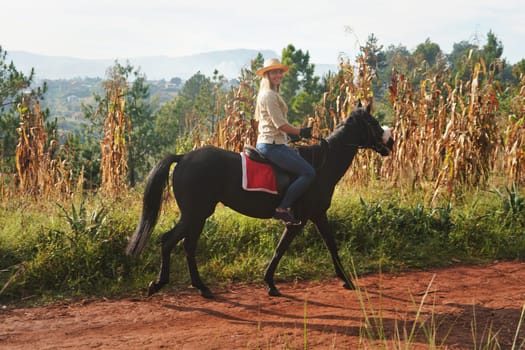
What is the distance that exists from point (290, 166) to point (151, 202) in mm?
1638

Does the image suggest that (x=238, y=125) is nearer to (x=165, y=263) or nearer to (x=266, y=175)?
(x=266, y=175)

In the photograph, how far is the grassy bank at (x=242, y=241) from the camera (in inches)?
231

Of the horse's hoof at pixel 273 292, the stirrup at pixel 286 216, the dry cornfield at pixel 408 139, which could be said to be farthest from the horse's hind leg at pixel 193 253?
the dry cornfield at pixel 408 139

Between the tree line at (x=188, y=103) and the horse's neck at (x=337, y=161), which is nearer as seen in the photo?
the horse's neck at (x=337, y=161)

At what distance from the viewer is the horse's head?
6.07 meters

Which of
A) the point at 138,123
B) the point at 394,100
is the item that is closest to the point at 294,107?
the point at 138,123

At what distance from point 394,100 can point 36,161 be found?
649 cm

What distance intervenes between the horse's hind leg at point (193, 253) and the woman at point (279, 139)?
0.93 metres

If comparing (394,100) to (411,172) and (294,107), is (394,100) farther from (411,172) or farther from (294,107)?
(294,107)

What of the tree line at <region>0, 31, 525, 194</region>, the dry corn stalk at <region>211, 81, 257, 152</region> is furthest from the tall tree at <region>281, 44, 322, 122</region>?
the dry corn stalk at <region>211, 81, 257, 152</region>

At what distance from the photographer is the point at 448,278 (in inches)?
252

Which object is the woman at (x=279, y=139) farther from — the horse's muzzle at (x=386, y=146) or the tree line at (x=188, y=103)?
the tree line at (x=188, y=103)

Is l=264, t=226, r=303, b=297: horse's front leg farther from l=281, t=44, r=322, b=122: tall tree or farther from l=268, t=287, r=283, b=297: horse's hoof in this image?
l=281, t=44, r=322, b=122: tall tree

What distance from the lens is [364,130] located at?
20.0ft
